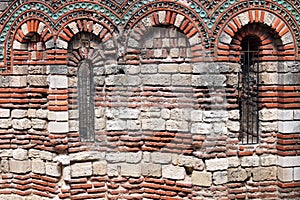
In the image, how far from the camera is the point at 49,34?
684 cm

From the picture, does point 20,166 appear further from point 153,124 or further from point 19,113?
point 153,124

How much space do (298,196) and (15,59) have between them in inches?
212

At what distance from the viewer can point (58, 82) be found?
22.5 feet

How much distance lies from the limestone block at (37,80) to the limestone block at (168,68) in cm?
195

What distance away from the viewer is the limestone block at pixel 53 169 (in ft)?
22.9

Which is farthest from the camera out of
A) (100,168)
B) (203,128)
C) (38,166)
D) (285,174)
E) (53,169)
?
(38,166)

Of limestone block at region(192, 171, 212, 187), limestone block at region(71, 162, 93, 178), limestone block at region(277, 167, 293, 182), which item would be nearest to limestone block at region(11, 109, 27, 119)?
limestone block at region(71, 162, 93, 178)

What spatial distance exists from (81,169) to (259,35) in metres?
3.71

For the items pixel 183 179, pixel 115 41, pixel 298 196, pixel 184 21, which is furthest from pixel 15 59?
pixel 298 196

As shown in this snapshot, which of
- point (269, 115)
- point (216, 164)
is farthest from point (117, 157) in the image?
point (269, 115)

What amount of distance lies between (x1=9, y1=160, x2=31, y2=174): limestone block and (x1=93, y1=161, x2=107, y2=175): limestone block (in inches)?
48.3

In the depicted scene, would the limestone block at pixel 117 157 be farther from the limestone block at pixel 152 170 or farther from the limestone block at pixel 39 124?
the limestone block at pixel 39 124

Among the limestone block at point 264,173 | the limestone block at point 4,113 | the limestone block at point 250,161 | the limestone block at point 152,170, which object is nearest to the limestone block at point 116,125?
the limestone block at point 152,170

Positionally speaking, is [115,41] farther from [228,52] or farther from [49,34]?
[228,52]
